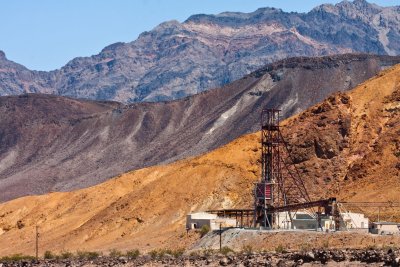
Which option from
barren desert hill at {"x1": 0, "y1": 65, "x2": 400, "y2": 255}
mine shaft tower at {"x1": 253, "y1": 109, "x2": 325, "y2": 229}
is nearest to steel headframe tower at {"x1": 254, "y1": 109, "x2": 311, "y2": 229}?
mine shaft tower at {"x1": 253, "y1": 109, "x2": 325, "y2": 229}

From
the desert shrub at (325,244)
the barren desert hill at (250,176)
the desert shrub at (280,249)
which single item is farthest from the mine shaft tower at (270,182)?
the desert shrub at (280,249)

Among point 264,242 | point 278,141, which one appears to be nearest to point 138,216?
point 278,141

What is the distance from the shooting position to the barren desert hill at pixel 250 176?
100863 millimetres

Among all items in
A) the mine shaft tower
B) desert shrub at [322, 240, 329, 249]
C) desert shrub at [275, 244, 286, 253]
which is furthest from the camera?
the mine shaft tower

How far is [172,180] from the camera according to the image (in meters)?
111

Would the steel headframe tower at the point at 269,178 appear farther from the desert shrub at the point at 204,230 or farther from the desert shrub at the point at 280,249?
the desert shrub at the point at 280,249

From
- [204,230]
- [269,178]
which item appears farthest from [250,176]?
[204,230]

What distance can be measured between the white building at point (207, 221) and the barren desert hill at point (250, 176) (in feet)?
9.46

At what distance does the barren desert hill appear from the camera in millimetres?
100863

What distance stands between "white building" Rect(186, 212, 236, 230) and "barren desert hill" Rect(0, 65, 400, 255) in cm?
288

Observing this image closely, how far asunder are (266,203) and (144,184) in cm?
4034

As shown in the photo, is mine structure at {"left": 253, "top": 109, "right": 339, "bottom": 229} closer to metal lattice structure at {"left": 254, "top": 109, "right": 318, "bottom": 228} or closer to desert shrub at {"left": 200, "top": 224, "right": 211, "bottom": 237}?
metal lattice structure at {"left": 254, "top": 109, "right": 318, "bottom": 228}

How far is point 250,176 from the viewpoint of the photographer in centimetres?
10656

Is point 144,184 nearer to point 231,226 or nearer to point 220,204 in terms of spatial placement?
point 220,204
